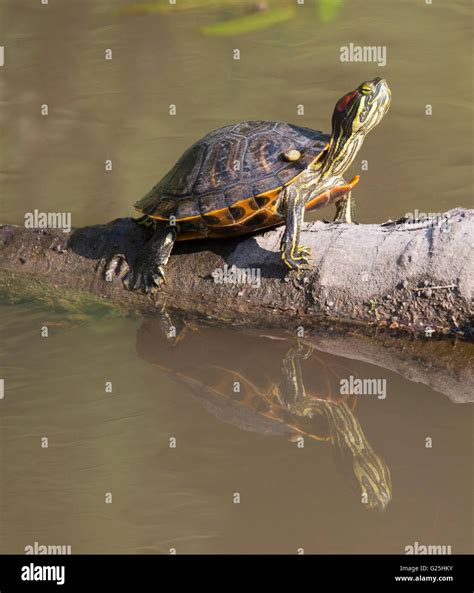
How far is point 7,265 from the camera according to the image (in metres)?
7.36

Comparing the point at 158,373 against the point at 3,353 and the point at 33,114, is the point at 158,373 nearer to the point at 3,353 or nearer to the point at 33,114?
the point at 3,353

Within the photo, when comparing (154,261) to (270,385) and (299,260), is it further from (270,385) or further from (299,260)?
(270,385)

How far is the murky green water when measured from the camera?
4785 mm

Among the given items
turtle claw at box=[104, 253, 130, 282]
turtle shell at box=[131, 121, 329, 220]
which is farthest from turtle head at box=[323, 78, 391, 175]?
turtle claw at box=[104, 253, 130, 282]

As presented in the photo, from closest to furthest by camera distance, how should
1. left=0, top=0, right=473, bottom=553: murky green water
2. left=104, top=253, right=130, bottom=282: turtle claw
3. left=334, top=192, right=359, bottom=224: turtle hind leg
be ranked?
left=0, top=0, right=473, bottom=553: murky green water
left=104, top=253, right=130, bottom=282: turtle claw
left=334, top=192, right=359, bottom=224: turtle hind leg

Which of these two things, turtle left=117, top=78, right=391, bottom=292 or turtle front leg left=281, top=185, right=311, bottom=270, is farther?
turtle left=117, top=78, right=391, bottom=292

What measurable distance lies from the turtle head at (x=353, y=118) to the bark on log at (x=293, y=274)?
0.52 meters

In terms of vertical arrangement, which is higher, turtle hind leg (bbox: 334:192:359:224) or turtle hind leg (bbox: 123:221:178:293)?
turtle hind leg (bbox: 334:192:359:224)

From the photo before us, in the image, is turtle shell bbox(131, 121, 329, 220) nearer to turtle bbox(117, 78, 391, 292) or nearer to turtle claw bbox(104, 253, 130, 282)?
turtle bbox(117, 78, 391, 292)

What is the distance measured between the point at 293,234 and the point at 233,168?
2.44 feet

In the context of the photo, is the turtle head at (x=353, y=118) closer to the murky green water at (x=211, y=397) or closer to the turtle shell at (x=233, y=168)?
the turtle shell at (x=233, y=168)

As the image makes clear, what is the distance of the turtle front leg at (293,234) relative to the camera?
629 cm

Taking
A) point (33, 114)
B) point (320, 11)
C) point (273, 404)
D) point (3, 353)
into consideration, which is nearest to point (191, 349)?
point (273, 404)

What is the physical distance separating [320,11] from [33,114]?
17.4 feet
